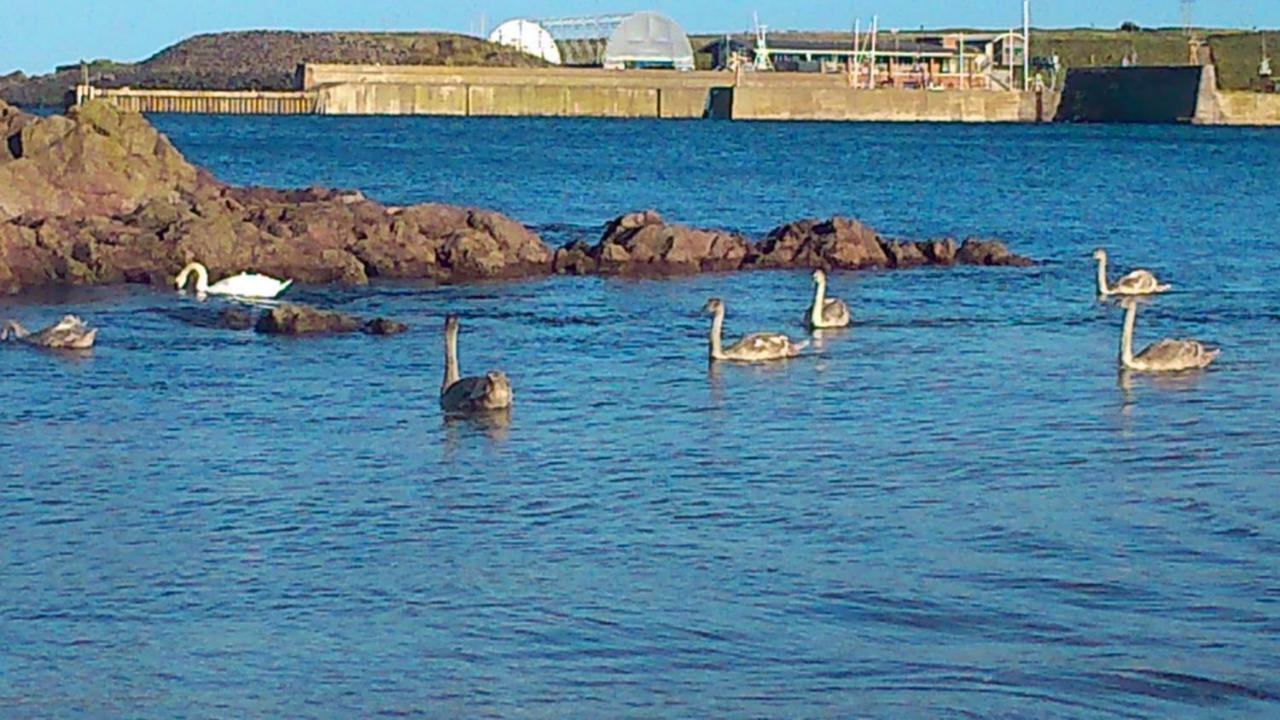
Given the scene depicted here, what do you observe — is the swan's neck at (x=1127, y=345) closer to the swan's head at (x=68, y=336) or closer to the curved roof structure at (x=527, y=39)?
the swan's head at (x=68, y=336)

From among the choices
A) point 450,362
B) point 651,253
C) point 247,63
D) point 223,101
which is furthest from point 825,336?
point 247,63

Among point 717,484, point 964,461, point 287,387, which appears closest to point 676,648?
point 717,484

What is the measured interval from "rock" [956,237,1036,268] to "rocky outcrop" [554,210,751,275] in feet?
11.2

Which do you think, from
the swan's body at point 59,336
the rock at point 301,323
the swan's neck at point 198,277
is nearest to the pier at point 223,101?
the swan's neck at point 198,277

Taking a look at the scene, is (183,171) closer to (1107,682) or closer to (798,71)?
(1107,682)

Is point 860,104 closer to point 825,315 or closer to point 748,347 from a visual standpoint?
point 825,315

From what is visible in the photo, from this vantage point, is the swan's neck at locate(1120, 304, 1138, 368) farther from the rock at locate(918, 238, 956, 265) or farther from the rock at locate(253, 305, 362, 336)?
the rock at locate(918, 238, 956, 265)

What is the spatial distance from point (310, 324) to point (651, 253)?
10.3 metres

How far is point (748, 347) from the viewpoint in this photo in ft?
74.0

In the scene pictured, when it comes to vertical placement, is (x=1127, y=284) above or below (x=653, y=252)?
below

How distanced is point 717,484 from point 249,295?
13.4 m

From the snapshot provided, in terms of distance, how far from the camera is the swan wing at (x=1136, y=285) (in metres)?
30.5

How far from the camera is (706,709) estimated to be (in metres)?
10.4

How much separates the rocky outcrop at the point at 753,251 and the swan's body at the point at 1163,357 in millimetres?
11947
